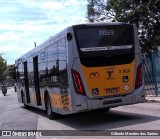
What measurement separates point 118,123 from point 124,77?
147cm

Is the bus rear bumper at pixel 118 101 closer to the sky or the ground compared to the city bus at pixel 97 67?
closer to the ground

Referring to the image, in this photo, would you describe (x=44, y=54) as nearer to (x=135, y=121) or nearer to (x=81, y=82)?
(x=81, y=82)

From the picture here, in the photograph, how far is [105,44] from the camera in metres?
13.0

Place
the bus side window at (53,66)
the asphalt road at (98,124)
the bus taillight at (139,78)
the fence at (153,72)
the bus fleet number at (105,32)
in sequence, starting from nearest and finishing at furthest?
the asphalt road at (98,124) → the bus fleet number at (105,32) → the bus taillight at (139,78) → the bus side window at (53,66) → the fence at (153,72)

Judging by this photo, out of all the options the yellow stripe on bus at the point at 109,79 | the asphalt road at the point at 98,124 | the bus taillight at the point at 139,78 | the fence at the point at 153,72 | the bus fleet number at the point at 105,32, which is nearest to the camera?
the asphalt road at the point at 98,124

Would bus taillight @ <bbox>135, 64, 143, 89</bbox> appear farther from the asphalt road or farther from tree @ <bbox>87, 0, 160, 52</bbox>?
tree @ <bbox>87, 0, 160, 52</bbox>

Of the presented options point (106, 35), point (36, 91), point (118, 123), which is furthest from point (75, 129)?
point (36, 91)

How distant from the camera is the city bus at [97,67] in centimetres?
1255

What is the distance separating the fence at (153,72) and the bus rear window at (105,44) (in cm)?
655

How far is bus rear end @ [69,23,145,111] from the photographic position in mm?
12547

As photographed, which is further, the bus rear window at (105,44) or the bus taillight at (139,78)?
the bus taillight at (139,78)

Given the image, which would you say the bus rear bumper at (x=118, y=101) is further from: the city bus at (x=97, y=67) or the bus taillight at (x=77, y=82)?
the bus taillight at (x=77, y=82)

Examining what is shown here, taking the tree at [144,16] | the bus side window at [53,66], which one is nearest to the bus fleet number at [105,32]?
the bus side window at [53,66]

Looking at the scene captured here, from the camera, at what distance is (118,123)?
12.6 metres
